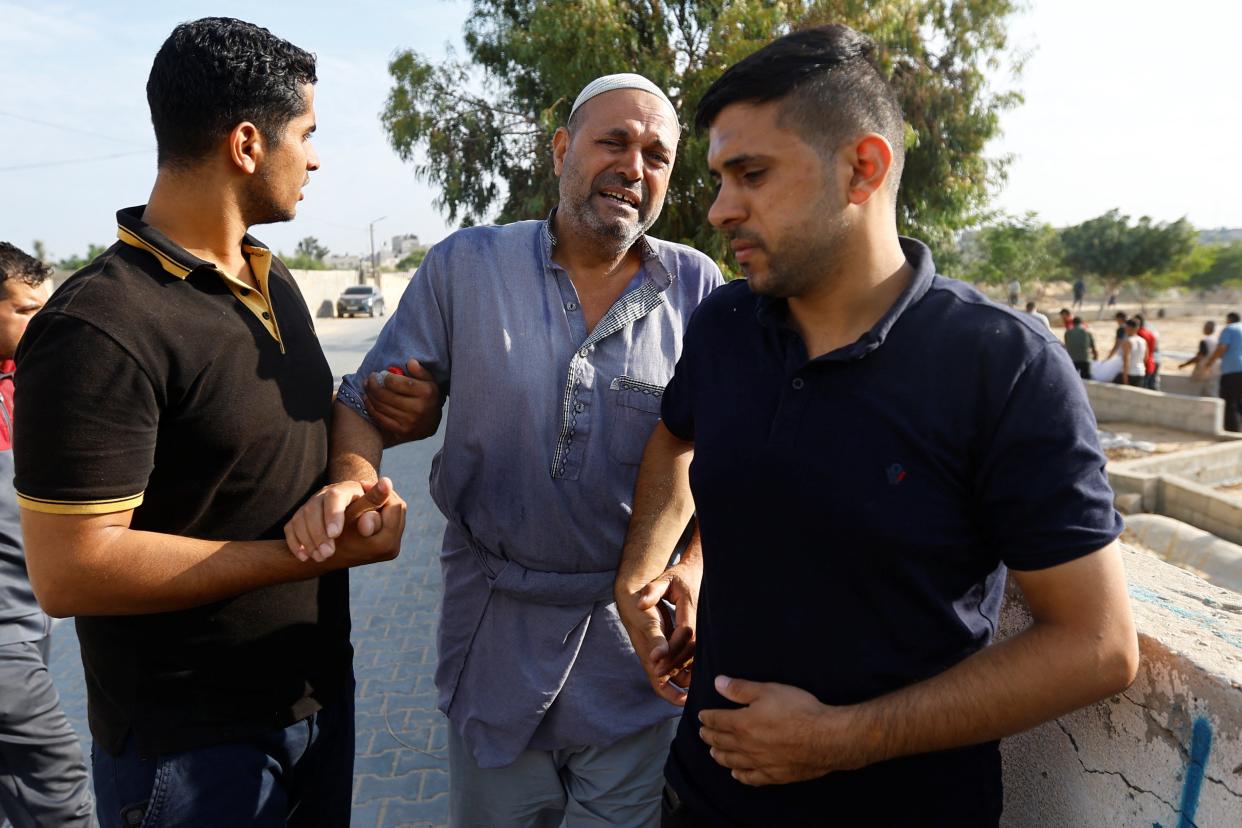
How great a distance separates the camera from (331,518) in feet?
5.80

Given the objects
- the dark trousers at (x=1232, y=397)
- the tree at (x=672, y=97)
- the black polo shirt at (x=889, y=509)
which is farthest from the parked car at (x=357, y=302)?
the black polo shirt at (x=889, y=509)

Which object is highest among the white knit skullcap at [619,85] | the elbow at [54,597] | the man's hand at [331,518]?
the white knit skullcap at [619,85]

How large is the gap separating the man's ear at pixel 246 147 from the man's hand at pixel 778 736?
1482mm

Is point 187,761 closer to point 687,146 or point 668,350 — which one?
point 668,350

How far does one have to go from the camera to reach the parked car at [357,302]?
1437 inches

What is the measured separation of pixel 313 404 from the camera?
6.84ft

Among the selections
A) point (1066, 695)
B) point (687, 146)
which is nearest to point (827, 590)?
point (1066, 695)

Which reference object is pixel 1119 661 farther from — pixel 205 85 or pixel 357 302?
pixel 357 302

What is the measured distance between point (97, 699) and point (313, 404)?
779 millimetres

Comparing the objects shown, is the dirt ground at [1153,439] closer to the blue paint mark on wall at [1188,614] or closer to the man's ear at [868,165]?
the blue paint mark on wall at [1188,614]

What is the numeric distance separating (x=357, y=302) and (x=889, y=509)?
122 ft

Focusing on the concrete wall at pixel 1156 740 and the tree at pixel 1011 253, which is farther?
the tree at pixel 1011 253

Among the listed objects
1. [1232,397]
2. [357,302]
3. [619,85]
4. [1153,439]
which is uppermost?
[619,85]

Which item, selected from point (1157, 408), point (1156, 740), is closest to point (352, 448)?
point (1156, 740)
